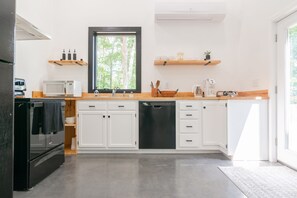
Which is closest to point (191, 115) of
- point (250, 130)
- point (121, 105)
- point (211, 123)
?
point (211, 123)

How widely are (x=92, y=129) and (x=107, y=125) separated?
0.25 meters

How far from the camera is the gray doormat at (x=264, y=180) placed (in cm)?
215

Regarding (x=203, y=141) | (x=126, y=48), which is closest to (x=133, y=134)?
(x=203, y=141)

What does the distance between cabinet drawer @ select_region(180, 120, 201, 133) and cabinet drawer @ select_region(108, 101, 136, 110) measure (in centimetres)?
82

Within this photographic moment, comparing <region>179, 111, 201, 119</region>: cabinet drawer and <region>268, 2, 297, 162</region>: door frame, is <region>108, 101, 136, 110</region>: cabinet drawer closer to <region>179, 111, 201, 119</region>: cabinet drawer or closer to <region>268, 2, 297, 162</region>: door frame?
<region>179, 111, 201, 119</region>: cabinet drawer

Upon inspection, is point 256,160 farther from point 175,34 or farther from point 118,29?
point 118,29

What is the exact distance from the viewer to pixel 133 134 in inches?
152

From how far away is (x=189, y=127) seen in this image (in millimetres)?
3838

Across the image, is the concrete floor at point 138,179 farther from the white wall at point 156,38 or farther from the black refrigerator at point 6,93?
the white wall at point 156,38

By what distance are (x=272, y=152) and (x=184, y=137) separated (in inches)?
49.3

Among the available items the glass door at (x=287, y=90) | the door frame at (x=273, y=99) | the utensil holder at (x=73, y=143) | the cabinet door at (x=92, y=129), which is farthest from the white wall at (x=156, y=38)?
the glass door at (x=287, y=90)

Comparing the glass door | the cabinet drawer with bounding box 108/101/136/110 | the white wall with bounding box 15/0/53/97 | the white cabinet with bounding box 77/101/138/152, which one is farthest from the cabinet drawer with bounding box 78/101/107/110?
the glass door

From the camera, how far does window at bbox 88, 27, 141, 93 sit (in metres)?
4.51

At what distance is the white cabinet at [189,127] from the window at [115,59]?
111 centimetres
